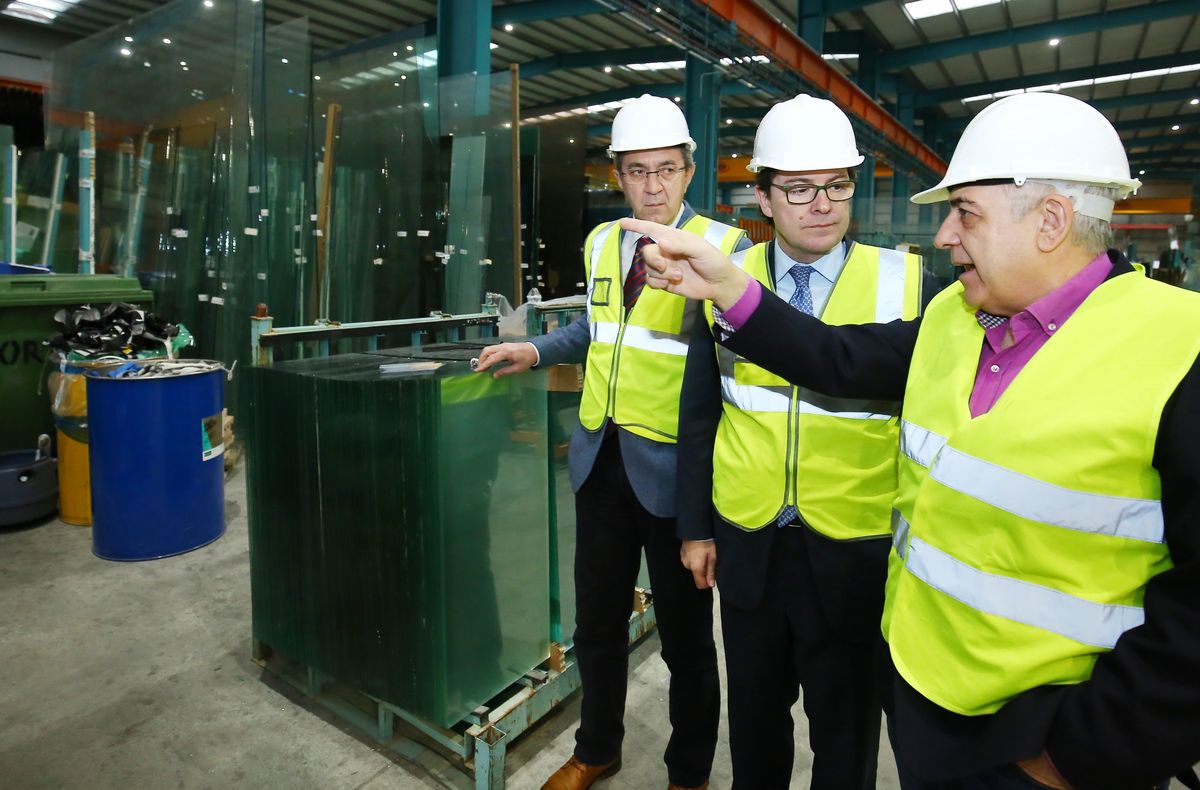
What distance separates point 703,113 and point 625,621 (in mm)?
8103

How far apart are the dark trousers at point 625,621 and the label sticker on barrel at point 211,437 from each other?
2.70 m

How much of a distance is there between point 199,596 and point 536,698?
196cm

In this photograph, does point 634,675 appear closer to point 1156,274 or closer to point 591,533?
point 591,533

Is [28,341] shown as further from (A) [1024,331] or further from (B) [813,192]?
(A) [1024,331]

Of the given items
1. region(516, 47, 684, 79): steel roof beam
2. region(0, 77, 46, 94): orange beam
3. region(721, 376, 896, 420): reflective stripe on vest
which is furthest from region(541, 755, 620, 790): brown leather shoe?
region(0, 77, 46, 94): orange beam

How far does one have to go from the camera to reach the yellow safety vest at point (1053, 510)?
89 cm

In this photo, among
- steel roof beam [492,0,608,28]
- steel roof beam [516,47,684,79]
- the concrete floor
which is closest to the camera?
the concrete floor

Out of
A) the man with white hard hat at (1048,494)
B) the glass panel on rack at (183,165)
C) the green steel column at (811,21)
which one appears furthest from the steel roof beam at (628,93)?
the man with white hard hat at (1048,494)

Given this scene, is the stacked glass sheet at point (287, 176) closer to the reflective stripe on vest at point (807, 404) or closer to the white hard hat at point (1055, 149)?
the reflective stripe on vest at point (807, 404)

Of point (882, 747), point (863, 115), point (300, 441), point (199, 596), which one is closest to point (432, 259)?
point (199, 596)

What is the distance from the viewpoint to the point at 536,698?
90.7 inches

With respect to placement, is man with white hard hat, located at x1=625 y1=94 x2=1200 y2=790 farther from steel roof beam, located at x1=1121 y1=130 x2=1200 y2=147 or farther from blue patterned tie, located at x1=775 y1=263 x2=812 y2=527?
steel roof beam, located at x1=1121 y1=130 x2=1200 y2=147

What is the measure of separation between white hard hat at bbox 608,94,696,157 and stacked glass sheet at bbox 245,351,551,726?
81 centimetres

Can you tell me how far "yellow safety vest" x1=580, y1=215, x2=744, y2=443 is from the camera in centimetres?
184
